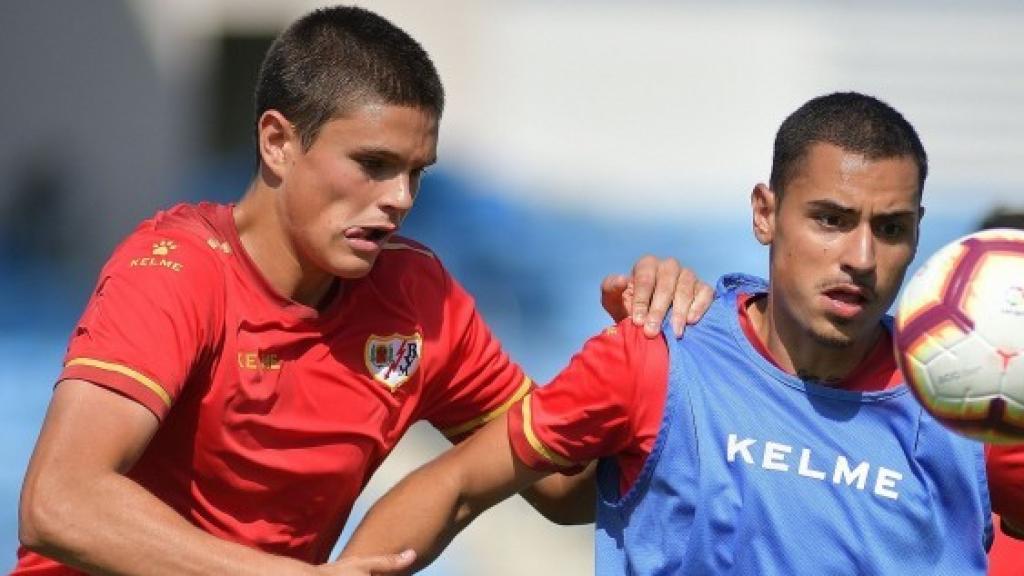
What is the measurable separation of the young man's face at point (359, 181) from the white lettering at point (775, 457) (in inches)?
41.3

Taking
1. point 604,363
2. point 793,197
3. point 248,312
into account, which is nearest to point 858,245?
point 793,197

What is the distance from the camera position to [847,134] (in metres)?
4.48

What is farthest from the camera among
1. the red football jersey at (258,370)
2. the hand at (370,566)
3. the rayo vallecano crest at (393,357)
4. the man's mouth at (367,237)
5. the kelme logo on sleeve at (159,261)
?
the rayo vallecano crest at (393,357)

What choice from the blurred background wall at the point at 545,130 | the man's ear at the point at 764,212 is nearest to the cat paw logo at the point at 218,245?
the man's ear at the point at 764,212

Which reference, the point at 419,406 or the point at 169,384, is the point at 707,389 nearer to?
the point at 419,406

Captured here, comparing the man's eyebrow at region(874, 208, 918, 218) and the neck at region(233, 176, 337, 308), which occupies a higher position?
the man's eyebrow at region(874, 208, 918, 218)

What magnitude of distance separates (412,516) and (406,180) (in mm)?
828

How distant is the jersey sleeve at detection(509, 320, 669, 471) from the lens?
446cm

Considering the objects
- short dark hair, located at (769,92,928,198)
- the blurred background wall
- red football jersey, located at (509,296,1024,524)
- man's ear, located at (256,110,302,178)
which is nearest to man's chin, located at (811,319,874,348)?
red football jersey, located at (509,296,1024,524)

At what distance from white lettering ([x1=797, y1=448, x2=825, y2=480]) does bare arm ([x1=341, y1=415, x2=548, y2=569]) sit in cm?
64

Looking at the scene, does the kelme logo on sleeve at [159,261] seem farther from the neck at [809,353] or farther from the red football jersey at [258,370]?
the neck at [809,353]

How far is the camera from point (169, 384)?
4266 mm

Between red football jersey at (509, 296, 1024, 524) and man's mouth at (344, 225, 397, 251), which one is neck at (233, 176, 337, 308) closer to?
man's mouth at (344, 225, 397, 251)

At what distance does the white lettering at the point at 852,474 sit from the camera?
4.43 meters
